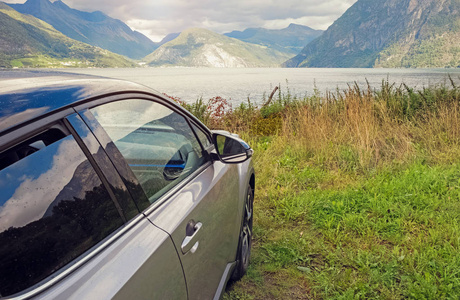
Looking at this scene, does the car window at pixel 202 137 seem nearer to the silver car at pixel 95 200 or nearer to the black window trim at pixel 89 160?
the silver car at pixel 95 200

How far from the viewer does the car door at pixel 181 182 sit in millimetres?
1489

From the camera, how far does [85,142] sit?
3.89 ft

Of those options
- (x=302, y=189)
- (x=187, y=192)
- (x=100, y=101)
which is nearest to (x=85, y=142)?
(x=100, y=101)

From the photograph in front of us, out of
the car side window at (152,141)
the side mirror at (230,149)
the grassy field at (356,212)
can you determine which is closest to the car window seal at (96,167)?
the car side window at (152,141)

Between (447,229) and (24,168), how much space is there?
4254 millimetres

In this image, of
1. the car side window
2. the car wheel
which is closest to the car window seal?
the car side window

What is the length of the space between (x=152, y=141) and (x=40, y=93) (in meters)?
0.88

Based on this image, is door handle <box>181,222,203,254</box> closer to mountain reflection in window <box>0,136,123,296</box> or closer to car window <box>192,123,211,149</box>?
mountain reflection in window <box>0,136,123,296</box>

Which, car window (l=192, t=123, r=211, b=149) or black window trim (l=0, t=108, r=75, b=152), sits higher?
black window trim (l=0, t=108, r=75, b=152)

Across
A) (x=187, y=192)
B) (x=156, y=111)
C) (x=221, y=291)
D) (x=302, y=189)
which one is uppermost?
(x=156, y=111)

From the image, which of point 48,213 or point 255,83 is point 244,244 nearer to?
point 48,213

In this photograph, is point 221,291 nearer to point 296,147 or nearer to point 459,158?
point 296,147

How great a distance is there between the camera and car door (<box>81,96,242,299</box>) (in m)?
1.49

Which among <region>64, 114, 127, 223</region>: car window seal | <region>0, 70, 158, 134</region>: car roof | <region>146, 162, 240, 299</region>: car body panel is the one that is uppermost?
<region>0, 70, 158, 134</region>: car roof
